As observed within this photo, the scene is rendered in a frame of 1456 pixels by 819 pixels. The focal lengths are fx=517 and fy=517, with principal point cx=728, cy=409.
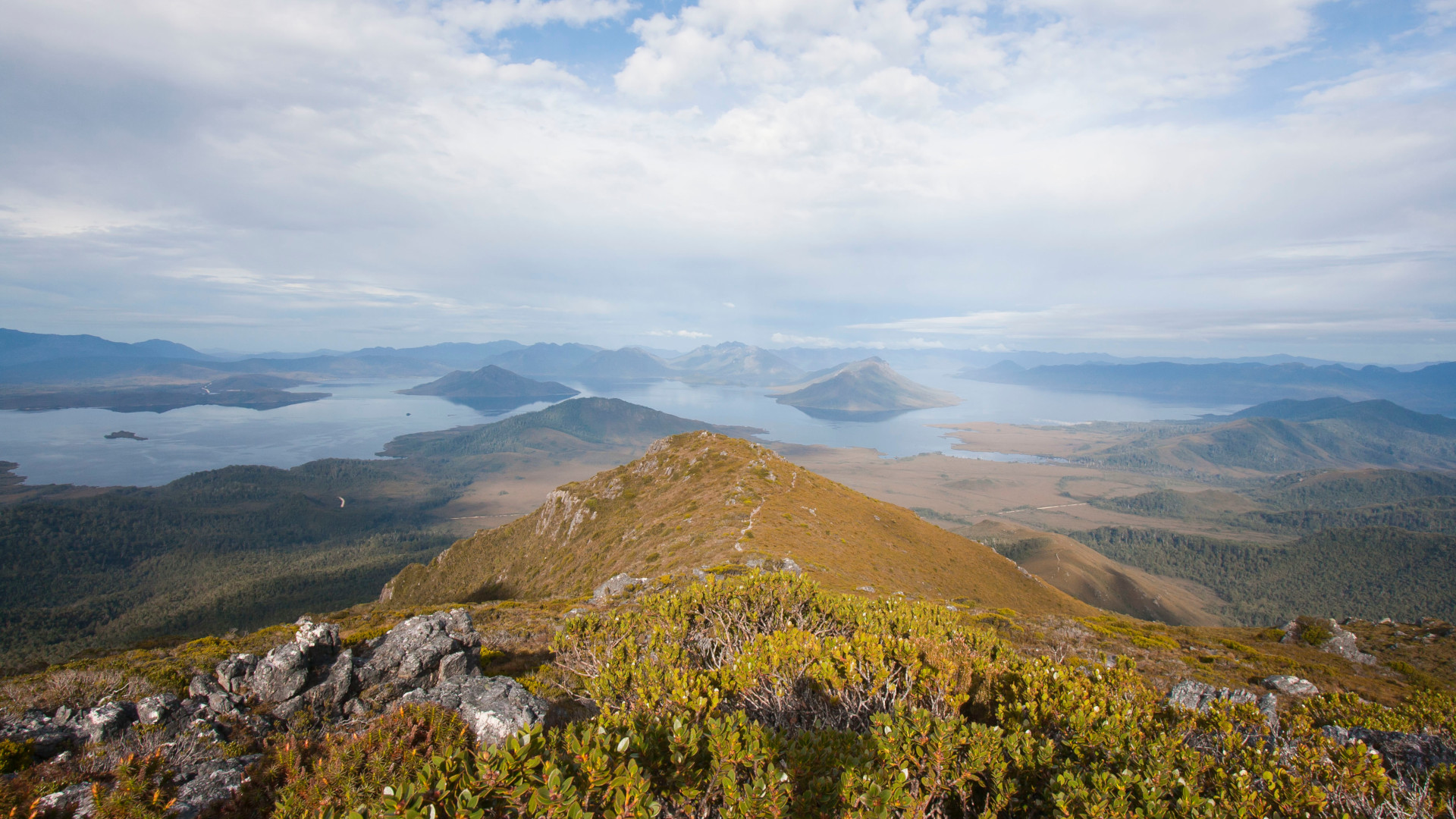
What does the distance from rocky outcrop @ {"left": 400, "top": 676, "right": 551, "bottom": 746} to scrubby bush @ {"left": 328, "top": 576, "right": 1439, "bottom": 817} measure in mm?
1476

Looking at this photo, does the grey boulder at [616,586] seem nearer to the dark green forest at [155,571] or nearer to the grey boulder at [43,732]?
the grey boulder at [43,732]

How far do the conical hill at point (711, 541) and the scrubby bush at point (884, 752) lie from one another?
83.2 feet

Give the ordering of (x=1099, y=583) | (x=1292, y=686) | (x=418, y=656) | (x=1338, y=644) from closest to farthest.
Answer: (x=418, y=656) < (x=1292, y=686) < (x=1338, y=644) < (x=1099, y=583)

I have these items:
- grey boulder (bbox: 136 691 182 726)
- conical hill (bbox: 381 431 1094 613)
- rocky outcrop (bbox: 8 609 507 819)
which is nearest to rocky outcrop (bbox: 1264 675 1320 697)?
conical hill (bbox: 381 431 1094 613)

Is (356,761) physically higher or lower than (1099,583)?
higher

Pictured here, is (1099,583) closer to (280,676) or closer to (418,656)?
(418,656)

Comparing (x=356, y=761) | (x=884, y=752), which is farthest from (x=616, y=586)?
(x=884, y=752)

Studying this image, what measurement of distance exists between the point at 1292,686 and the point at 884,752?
25.1 m

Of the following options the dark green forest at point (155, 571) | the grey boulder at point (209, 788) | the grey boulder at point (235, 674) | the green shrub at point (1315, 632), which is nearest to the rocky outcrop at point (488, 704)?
the grey boulder at point (209, 788)

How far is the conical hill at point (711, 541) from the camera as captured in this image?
148ft

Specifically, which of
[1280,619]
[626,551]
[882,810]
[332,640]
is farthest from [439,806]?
[1280,619]

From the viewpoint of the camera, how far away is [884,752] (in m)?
7.35

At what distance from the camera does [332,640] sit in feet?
49.9

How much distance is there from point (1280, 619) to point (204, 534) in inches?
13291
